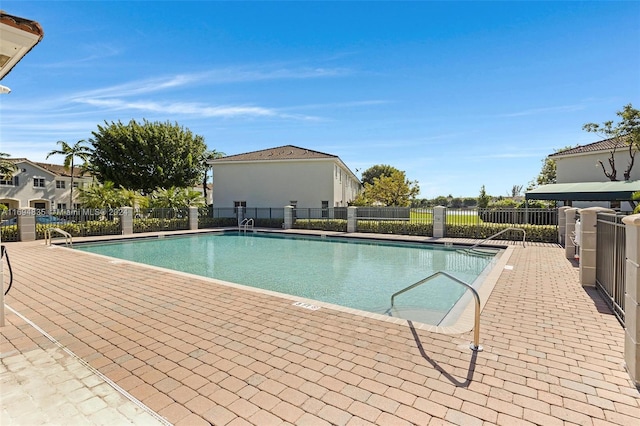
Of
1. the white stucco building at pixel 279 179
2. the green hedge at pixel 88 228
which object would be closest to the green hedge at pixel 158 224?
the green hedge at pixel 88 228

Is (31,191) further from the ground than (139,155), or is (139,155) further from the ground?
(139,155)

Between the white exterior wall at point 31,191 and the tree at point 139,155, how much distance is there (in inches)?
233

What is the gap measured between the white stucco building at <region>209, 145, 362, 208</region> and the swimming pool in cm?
778

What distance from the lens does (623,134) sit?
779 inches

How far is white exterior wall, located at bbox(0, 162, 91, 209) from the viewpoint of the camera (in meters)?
33.4

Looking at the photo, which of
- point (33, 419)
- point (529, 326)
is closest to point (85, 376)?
point (33, 419)

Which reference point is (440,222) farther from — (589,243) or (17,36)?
(17,36)

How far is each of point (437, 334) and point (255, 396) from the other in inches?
103

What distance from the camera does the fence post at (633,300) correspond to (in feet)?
9.91

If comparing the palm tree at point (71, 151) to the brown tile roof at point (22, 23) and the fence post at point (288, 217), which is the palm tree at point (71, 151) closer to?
the fence post at point (288, 217)

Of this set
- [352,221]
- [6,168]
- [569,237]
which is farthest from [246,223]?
[6,168]

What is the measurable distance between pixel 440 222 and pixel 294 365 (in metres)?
16.3

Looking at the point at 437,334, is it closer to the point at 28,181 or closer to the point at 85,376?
the point at 85,376

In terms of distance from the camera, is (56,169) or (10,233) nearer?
(10,233)
